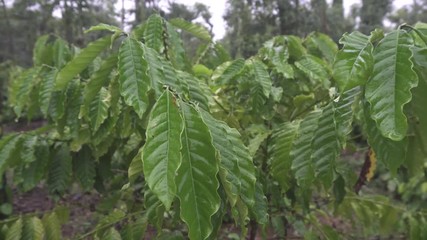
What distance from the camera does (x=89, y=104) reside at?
3.43 feet

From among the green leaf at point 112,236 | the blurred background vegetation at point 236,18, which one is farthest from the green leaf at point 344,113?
the blurred background vegetation at point 236,18

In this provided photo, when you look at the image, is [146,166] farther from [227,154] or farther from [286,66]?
[286,66]

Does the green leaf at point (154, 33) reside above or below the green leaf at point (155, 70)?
above

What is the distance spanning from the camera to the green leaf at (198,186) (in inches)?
22.8

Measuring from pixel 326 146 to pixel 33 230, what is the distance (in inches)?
40.8

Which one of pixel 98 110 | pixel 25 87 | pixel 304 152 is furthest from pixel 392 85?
pixel 25 87

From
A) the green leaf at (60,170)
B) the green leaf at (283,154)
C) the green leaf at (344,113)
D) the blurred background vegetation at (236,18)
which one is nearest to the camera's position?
the green leaf at (344,113)

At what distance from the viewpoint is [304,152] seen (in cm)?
94

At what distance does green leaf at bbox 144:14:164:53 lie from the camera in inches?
44.1

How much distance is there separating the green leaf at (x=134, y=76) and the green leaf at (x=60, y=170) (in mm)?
757

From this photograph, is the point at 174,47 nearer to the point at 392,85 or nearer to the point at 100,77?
the point at 100,77

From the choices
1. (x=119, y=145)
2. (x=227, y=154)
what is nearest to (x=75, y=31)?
(x=119, y=145)

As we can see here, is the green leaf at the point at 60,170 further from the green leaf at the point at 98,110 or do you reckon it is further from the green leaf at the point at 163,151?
the green leaf at the point at 163,151

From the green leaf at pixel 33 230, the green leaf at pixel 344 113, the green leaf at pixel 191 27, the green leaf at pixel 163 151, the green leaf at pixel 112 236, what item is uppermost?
the green leaf at pixel 191 27
